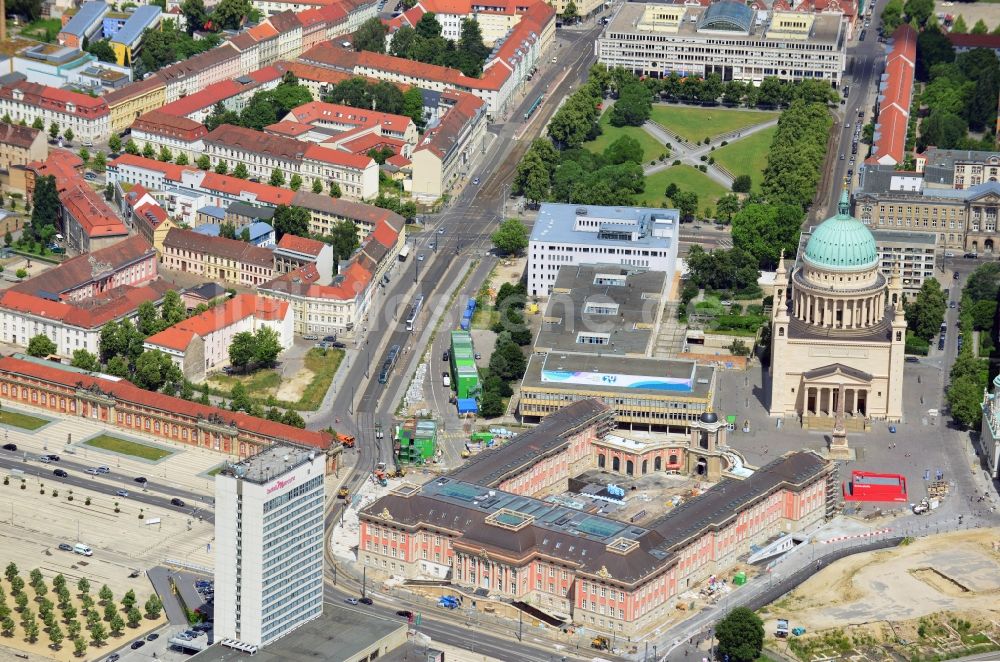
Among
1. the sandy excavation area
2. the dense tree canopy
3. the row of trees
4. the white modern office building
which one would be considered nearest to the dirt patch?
the sandy excavation area

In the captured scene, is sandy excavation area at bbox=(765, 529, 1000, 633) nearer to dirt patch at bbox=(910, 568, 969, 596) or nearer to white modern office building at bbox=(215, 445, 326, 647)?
dirt patch at bbox=(910, 568, 969, 596)

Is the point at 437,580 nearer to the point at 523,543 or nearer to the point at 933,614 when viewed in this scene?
the point at 523,543

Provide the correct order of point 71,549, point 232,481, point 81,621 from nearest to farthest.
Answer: point 232,481, point 81,621, point 71,549

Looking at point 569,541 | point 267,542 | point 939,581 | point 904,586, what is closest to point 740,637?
point 569,541

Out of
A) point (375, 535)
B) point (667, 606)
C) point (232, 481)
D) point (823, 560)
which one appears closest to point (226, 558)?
point (232, 481)

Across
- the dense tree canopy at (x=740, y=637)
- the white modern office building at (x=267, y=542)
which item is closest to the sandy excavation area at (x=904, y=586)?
the dense tree canopy at (x=740, y=637)

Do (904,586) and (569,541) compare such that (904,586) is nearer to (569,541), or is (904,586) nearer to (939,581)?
(939,581)
